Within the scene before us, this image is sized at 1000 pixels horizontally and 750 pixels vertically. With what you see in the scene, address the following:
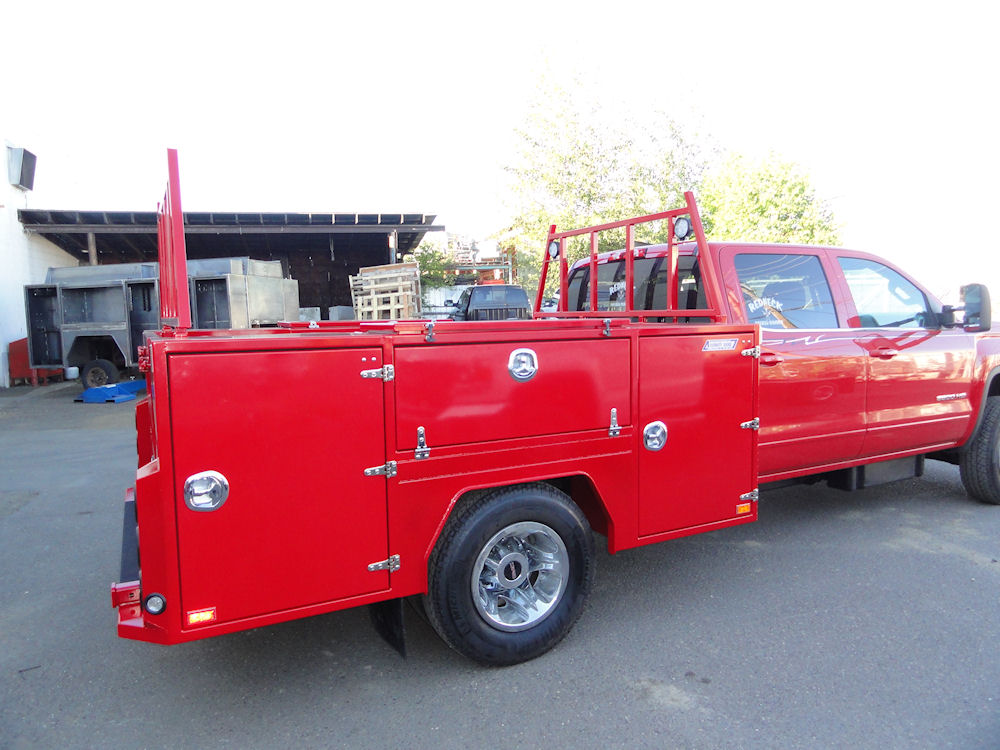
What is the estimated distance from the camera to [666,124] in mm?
18469

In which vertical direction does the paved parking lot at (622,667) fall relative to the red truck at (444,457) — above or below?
below

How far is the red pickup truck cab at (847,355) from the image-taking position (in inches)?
171

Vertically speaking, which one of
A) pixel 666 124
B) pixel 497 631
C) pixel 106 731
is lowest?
pixel 106 731

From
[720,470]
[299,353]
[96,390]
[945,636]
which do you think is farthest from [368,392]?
[96,390]

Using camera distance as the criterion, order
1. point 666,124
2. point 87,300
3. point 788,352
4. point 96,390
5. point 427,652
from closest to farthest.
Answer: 1. point 427,652
2. point 788,352
3. point 96,390
4. point 87,300
5. point 666,124

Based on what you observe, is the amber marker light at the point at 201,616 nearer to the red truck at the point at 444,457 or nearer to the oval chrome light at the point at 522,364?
the red truck at the point at 444,457

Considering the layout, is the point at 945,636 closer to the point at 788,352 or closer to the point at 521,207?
the point at 788,352

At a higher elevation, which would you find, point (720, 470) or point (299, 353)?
point (299, 353)

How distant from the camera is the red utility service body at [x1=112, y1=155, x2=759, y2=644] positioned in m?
2.48

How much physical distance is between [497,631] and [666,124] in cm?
1784

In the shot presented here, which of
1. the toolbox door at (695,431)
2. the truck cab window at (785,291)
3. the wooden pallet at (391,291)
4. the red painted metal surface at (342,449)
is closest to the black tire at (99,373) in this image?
the wooden pallet at (391,291)

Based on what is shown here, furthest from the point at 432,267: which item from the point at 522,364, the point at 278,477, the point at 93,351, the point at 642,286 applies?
the point at 278,477

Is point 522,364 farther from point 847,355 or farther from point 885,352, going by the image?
point 885,352

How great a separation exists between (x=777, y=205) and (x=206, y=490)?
16.0 m
